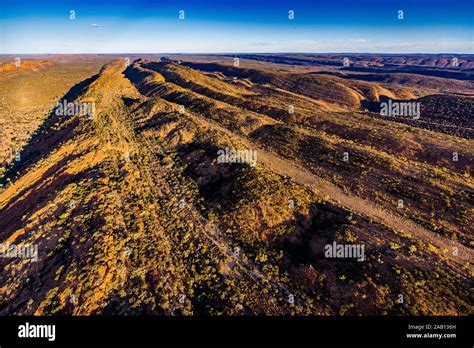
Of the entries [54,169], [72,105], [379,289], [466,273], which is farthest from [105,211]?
[72,105]

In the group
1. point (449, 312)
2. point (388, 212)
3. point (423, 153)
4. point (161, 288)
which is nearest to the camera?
point (449, 312)

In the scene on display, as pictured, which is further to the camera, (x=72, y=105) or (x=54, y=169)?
(x=72, y=105)

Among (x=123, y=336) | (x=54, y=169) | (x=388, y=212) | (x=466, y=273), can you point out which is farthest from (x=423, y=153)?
(x=54, y=169)

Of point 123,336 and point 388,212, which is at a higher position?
point 123,336

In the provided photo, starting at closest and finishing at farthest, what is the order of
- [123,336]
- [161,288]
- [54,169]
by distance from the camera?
[123,336] < [161,288] < [54,169]

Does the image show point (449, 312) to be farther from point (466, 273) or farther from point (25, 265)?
point (25, 265)

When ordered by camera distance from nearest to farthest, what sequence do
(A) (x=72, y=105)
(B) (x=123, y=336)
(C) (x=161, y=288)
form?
1. (B) (x=123, y=336)
2. (C) (x=161, y=288)
3. (A) (x=72, y=105)

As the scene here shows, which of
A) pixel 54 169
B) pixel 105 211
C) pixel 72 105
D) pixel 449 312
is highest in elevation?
pixel 72 105

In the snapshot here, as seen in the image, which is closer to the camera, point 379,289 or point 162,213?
point 379,289

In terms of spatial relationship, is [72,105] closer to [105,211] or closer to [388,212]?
[105,211]
